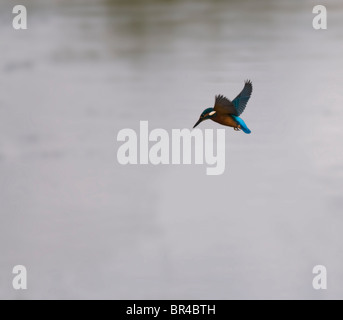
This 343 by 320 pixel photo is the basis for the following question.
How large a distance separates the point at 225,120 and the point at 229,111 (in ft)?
0.11

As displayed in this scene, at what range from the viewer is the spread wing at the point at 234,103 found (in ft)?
8.15

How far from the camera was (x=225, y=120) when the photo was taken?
250cm

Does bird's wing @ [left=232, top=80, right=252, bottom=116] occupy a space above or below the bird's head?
above

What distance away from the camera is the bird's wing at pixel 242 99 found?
2.50m

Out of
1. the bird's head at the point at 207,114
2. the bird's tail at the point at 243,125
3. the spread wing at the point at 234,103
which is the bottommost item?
the bird's tail at the point at 243,125

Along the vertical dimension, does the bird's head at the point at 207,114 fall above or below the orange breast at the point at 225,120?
above

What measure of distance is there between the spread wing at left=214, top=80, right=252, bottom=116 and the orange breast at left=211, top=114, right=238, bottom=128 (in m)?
0.02

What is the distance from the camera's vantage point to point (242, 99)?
252cm

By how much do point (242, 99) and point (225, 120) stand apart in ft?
0.30

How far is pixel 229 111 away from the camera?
8.14 feet

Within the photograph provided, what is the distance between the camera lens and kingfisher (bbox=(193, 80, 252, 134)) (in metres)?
2.49

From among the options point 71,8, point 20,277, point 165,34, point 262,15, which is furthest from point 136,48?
point 20,277

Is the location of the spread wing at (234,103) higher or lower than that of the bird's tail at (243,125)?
higher

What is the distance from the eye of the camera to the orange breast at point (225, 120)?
8.17ft
